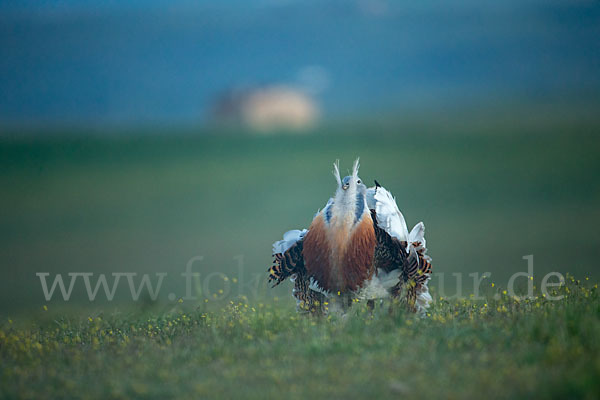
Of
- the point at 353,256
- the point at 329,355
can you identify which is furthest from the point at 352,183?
the point at 329,355

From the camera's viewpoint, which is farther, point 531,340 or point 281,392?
point 531,340

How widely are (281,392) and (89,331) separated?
417 centimetres

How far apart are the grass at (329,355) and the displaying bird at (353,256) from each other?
1.02 ft

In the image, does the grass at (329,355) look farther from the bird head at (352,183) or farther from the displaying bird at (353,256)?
the bird head at (352,183)

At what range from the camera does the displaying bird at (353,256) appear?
6.86 metres

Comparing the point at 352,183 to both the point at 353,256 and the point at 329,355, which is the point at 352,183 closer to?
the point at 353,256

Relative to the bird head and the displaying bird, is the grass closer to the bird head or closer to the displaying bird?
the displaying bird

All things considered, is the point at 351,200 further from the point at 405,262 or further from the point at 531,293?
the point at 531,293

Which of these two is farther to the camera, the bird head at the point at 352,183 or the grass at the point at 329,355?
the bird head at the point at 352,183

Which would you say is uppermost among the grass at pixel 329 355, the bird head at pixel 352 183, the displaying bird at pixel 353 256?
the bird head at pixel 352 183

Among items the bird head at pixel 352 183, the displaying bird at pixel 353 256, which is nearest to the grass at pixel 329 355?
the displaying bird at pixel 353 256

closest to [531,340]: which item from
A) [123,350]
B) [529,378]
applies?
[529,378]

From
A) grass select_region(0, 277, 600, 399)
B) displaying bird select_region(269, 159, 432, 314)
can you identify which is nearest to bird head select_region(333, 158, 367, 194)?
displaying bird select_region(269, 159, 432, 314)

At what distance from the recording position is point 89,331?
8000 mm
